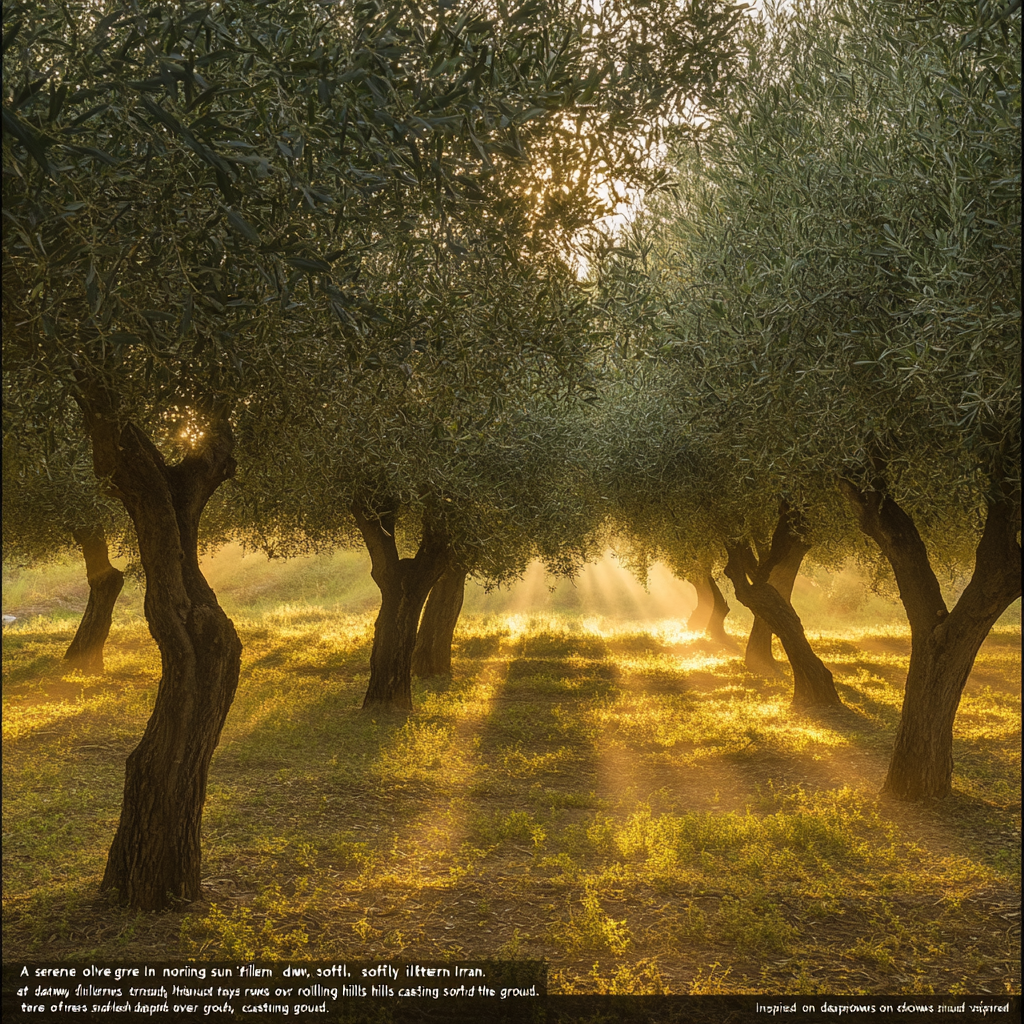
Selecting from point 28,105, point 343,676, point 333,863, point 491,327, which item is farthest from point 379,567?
point 28,105

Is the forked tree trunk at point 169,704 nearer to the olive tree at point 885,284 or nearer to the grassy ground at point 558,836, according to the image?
the grassy ground at point 558,836

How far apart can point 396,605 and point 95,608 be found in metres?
11.5

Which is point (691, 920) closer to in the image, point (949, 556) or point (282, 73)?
point (282, 73)

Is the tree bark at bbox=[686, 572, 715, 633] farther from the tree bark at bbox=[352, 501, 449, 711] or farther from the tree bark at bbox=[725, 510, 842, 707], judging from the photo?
the tree bark at bbox=[352, 501, 449, 711]

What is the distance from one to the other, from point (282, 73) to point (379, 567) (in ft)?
60.7

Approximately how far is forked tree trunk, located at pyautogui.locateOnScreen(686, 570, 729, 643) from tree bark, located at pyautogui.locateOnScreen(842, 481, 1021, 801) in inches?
903

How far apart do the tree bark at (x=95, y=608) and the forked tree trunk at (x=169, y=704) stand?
19.7 meters

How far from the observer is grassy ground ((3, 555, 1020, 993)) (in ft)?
24.4

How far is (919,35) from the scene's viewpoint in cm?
884

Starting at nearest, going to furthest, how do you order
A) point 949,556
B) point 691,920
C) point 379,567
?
point 691,920, point 379,567, point 949,556

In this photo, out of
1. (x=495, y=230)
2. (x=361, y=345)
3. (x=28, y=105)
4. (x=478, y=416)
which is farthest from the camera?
(x=478, y=416)

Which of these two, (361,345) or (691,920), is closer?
(361,345)

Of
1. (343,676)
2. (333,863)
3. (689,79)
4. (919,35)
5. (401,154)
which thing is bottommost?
(343,676)

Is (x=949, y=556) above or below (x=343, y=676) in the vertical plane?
above
